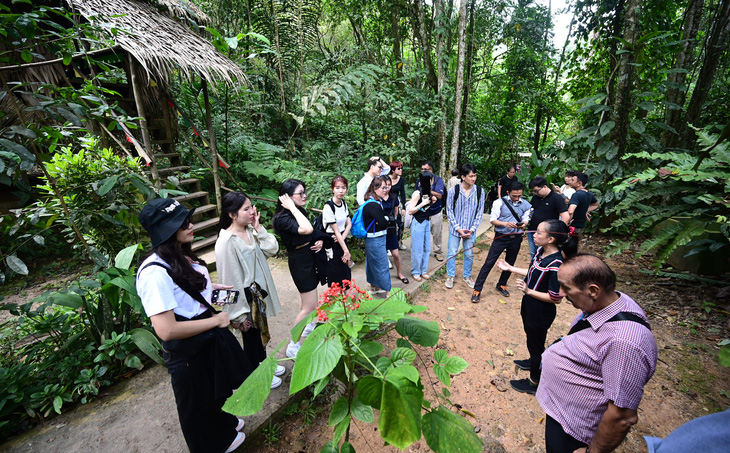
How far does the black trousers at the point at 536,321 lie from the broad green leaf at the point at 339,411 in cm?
210

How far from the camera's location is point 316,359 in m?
1.00

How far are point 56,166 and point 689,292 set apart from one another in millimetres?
8191

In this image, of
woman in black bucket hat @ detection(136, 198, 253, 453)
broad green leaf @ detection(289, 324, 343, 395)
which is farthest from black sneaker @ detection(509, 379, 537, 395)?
broad green leaf @ detection(289, 324, 343, 395)

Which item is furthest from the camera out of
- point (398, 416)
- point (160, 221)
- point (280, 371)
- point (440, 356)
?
point (280, 371)

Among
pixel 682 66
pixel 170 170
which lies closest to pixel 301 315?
pixel 170 170

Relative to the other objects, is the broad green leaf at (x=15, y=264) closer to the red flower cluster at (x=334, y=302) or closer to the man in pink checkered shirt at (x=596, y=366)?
the red flower cluster at (x=334, y=302)

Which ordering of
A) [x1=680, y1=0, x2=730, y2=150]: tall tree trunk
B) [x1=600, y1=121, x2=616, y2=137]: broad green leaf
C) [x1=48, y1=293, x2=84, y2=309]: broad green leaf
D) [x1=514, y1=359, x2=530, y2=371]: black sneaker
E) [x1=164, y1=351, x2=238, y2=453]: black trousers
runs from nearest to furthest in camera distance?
[x1=164, y1=351, x2=238, y2=453]: black trousers < [x1=48, y1=293, x2=84, y2=309]: broad green leaf < [x1=514, y1=359, x2=530, y2=371]: black sneaker < [x1=680, y1=0, x2=730, y2=150]: tall tree trunk < [x1=600, y1=121, x2=616, y2=137]: broad green leaf

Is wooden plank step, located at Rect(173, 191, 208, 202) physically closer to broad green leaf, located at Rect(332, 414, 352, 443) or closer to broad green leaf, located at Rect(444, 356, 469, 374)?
broad green leaf, located at Rect(332, 414, 352, 443)

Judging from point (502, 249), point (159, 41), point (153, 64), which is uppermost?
point (159, 41)

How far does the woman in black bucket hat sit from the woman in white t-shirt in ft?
4.63

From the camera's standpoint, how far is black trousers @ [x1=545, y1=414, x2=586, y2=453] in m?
1.63

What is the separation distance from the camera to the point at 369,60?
8398 millimetres

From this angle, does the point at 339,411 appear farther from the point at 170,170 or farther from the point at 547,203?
the point at 170,170

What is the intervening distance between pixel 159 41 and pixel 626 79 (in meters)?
7.83
